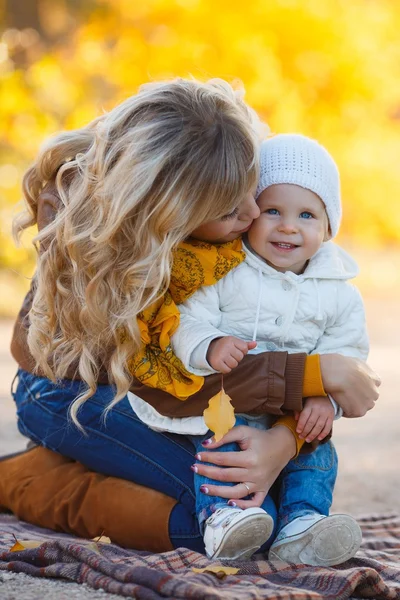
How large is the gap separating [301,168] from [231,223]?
28cm

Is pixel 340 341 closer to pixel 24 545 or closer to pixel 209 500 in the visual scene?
pixel 209 500

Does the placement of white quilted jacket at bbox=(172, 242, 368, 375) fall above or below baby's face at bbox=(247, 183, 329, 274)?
below

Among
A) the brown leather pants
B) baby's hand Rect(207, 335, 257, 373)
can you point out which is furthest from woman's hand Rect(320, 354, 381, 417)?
the brown leather pants

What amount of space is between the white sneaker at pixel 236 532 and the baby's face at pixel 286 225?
2.28ft

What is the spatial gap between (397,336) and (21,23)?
577 centimetres

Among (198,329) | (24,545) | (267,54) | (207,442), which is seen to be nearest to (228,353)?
(198,329)

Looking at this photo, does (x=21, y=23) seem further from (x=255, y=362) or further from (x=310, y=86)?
(x=255, y=362)

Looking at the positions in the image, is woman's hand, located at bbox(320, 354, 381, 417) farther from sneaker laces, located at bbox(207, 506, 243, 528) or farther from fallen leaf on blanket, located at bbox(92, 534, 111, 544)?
fallen leaf on blanket, located at bbox(92, 534, 111, 544)

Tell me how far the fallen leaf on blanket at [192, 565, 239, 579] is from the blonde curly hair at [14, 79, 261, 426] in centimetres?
50

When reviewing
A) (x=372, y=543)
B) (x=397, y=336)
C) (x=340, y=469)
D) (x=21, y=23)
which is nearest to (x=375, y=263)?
(x=397, y=336)

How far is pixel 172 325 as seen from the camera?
234cm

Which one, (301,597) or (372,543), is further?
(372,543)

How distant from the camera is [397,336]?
25.1 feet

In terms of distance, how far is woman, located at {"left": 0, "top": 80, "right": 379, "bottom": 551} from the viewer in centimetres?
221
